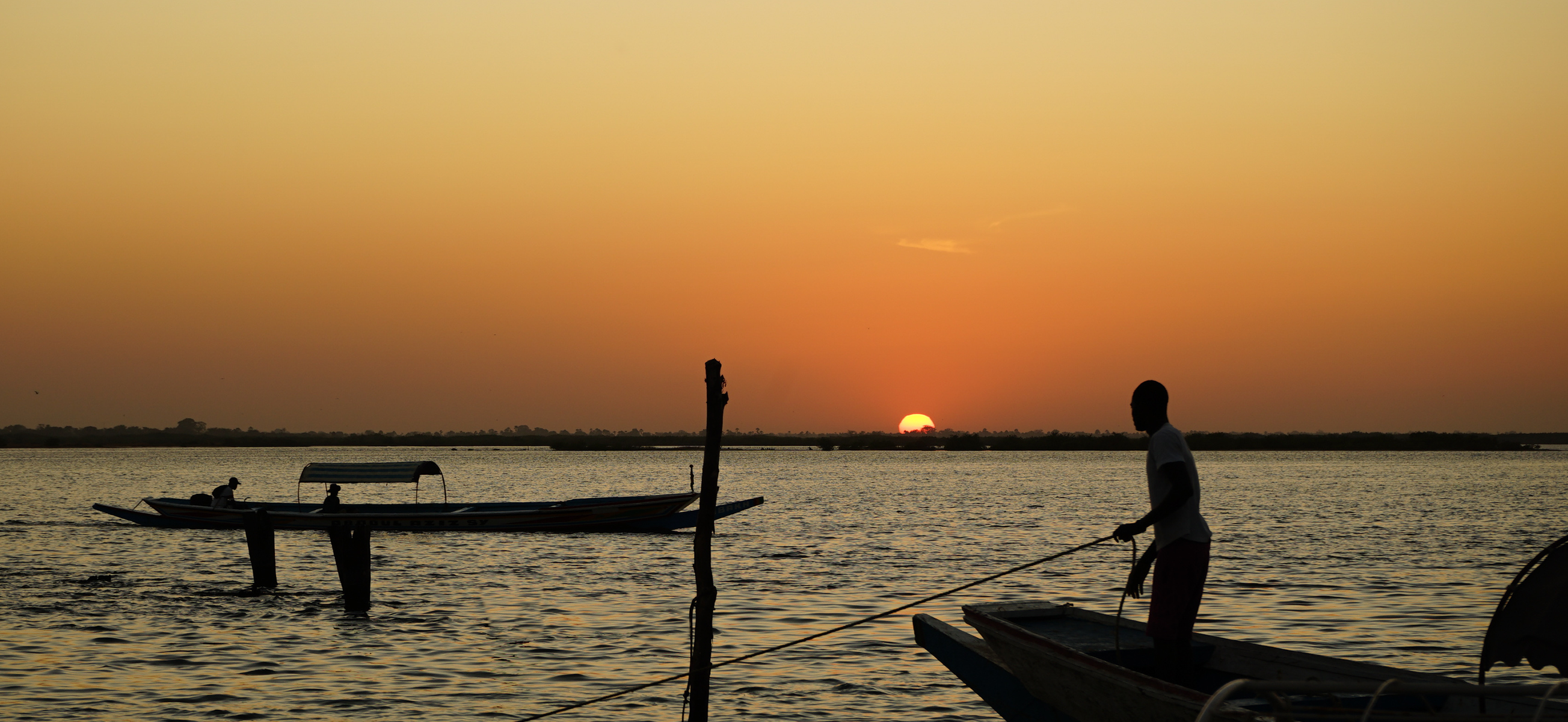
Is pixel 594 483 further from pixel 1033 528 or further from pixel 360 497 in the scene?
pixel 1033 528

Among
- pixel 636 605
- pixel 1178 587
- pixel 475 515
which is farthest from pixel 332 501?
pixel 1178 587

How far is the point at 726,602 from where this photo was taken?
22.5 m

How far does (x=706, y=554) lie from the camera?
11.2 metres

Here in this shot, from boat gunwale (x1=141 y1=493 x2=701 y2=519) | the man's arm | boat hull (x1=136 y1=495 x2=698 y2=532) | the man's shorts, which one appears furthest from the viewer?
boat hull (x1=136 y1=495 x2=698 y2=532)

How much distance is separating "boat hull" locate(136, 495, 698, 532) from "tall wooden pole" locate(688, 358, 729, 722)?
20.4 m

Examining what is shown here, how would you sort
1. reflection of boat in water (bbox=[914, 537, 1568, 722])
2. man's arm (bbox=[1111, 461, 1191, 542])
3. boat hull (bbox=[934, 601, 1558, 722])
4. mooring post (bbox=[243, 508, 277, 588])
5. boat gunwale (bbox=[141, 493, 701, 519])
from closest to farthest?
reflection of boat in water (bbox=[914, 537, 1568, 722]), boat hull (bbox=[934, 601, 1558, 722]), man's arm (bbox=[1111, 461, 1191, 542]), mooring post (bbox=[243, 508, 277, 588]), boat gunwale (bbox=[141, 493, 701, 519])

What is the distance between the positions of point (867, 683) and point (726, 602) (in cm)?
811

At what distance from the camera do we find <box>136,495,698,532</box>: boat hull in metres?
30.6

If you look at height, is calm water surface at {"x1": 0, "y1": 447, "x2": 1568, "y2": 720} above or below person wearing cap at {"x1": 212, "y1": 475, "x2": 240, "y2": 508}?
below

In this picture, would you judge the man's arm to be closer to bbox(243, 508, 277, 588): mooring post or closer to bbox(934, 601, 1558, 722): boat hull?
bbox(934, 601, 1558, 722): boat hull

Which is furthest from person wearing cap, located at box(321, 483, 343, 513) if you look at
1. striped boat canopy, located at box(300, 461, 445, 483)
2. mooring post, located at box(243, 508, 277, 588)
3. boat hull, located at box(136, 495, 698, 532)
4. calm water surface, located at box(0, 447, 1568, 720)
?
mooring post, located at box(243, 508, 277, 588)

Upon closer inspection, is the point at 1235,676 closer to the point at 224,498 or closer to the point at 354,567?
the point at 354,567

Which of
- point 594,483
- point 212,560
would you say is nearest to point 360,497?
point 594,483

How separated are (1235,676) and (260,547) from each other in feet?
66.2
